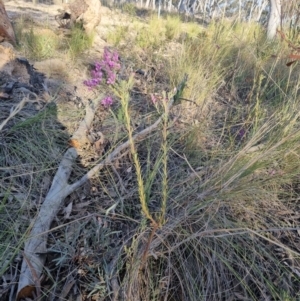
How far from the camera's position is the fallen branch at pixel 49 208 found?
118 cm

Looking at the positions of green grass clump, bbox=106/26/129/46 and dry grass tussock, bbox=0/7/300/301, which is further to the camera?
green grass clump, bbox=106/26/129/46

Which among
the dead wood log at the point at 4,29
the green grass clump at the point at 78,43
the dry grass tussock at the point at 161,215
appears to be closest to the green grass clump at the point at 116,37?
the green grass clump at the point at 78,43

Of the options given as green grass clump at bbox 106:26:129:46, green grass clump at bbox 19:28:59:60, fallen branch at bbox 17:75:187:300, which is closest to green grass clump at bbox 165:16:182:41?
green grass clump at bbox 106:26:129:46

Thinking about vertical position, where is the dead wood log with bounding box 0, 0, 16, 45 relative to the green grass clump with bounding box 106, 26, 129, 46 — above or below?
above

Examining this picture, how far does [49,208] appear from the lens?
1.49m

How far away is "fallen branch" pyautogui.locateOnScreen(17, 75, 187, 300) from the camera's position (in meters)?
1.18

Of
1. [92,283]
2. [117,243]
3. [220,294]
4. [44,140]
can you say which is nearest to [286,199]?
[220,294]

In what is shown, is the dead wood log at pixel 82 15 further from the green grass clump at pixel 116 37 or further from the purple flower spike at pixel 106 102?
the purple flower spike at pixel 106 102

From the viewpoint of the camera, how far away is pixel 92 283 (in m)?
1.21

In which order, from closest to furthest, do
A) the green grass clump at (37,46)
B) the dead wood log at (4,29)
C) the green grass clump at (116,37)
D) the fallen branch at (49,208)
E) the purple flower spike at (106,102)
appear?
the fallen branch at (49,208), the purple flower spike at (106,102), the dead wood log at (4,29), the green grass clump at (37,46), the green grass clump at (116,37)

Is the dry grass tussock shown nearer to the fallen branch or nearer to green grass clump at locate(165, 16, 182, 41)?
the fallen branch

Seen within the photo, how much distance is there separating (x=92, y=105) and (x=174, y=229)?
4.96 ft

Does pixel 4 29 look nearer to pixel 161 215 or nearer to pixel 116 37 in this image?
pixel 116 37

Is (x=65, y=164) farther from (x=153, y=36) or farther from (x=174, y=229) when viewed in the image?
(x=153, y=36)
